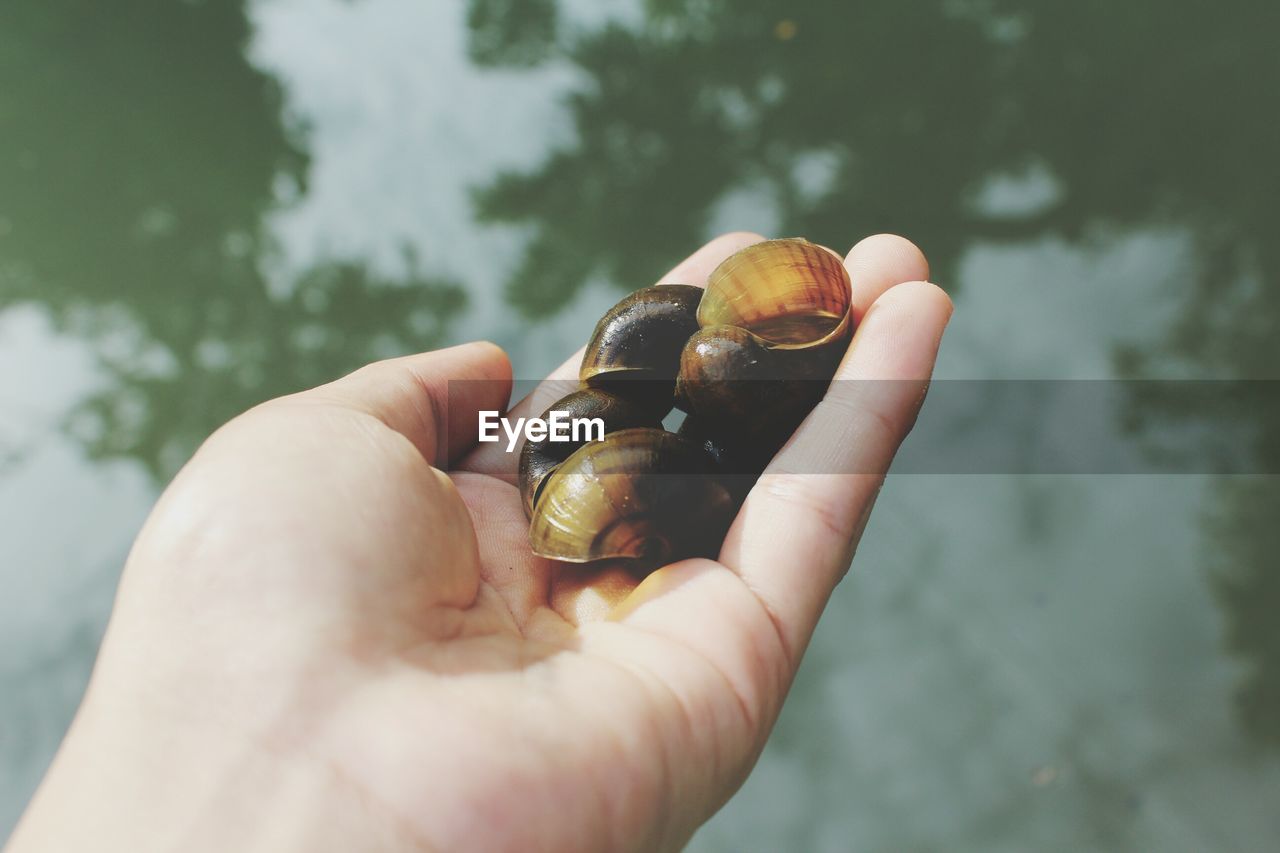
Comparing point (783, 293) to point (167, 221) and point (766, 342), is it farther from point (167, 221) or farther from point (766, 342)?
point (167, 221)

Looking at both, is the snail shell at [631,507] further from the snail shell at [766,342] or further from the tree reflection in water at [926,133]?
the tree reflection in water at [926,133]

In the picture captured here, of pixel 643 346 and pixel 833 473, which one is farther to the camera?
pixel 643 346

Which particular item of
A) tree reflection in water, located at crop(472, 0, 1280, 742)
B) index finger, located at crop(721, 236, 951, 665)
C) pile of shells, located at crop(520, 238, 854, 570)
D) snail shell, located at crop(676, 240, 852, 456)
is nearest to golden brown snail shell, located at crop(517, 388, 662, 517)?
pile of shells, located at crop(520, 238, 854, 570)

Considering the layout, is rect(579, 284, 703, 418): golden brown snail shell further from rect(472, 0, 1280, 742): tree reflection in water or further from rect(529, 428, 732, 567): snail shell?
Result: rect(472, 0, 1280, 742): tree reflection in water

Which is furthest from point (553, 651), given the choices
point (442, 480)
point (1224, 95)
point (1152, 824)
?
point (1224, 95)

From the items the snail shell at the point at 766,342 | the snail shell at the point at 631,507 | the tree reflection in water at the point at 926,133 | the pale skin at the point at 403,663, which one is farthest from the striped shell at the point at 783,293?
the tree reflection in water at the point at 926,133

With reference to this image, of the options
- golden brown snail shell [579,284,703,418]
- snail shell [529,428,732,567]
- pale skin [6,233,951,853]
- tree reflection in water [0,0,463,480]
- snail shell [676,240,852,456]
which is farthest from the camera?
tree reflection in water [0,0,463,480]

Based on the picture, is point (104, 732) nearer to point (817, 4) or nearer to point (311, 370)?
point (311, 370)

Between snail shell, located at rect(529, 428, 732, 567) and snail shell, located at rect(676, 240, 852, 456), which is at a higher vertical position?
snail shell, located at rect(676, 240, 852, 456)

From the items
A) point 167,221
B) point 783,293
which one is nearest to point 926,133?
point 783,293
